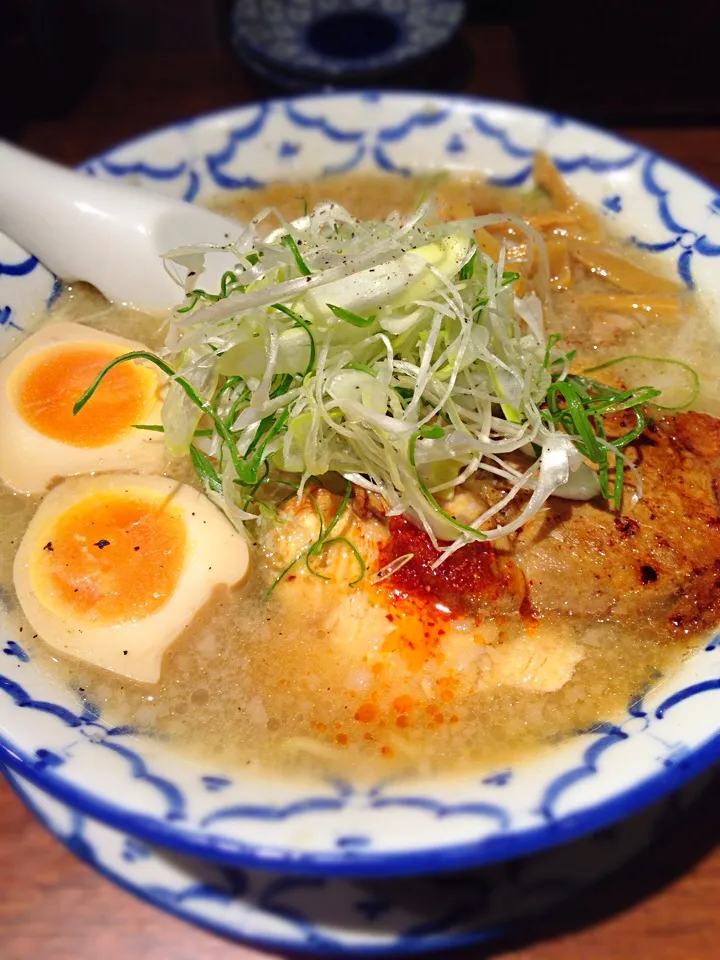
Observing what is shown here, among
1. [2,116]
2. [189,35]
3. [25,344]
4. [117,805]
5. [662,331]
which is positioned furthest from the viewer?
[189,35]

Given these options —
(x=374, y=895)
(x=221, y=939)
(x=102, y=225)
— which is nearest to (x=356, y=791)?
(x=374, y=895)

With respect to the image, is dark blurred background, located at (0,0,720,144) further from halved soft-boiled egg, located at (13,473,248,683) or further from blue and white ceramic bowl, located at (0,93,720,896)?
blue and white ceramic bowl, located at (0,93,720,896)

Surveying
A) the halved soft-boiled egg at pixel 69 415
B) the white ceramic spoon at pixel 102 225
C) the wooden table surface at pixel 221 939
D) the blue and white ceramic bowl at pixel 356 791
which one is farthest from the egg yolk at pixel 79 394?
the wooden table surface at pixel 221 939

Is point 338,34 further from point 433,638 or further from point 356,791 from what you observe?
point 356,791

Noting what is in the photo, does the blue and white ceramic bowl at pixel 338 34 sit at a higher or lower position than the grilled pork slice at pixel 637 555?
higher

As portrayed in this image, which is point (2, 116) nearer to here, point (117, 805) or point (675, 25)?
point (675, 25)

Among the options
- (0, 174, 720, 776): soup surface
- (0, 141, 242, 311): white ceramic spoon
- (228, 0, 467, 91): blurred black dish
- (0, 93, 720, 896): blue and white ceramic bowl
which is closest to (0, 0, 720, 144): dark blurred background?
(228, 0, 467, 91): blurred black dish

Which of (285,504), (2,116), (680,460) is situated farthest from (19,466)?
(2,116)

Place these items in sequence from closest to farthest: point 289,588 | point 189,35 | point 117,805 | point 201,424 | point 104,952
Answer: point 117,805 → point 104,952 → point 289,588 → point 201,424 → point 189,35

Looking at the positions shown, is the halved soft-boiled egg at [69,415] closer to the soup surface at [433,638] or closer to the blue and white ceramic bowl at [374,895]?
the soup surface at [433,638]
